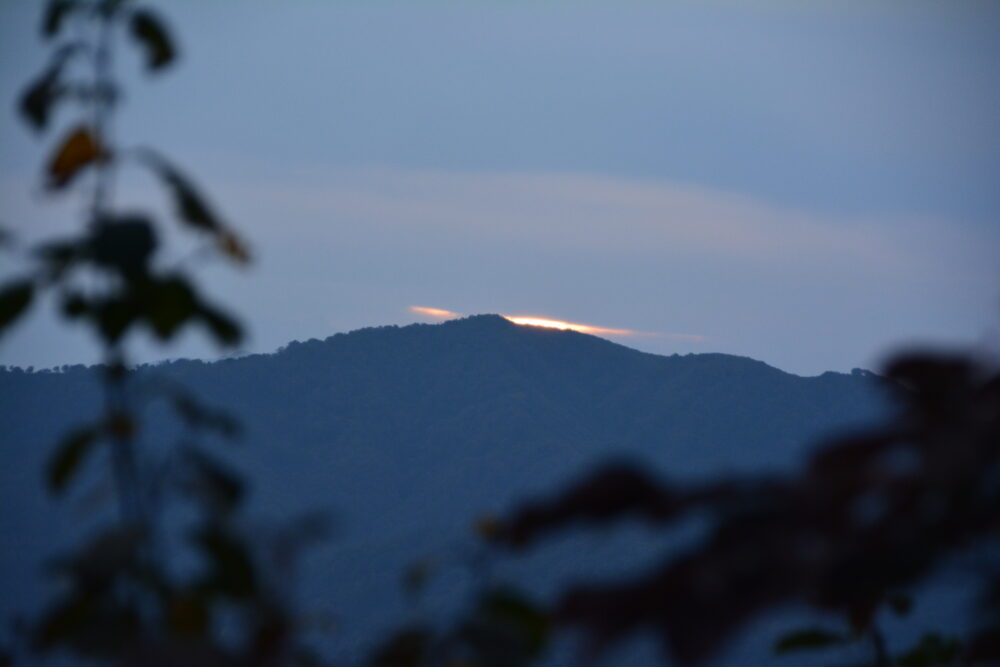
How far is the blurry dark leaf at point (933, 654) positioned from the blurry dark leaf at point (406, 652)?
2316 mm

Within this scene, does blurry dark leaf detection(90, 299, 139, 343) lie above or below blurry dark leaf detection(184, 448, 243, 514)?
above

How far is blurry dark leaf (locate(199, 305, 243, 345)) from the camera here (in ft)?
8.09

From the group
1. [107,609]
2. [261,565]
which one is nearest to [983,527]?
[261,565]

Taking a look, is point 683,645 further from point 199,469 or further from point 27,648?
point 27,648

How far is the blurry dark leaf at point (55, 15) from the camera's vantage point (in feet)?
8.92

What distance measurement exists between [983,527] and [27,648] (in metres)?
2.37

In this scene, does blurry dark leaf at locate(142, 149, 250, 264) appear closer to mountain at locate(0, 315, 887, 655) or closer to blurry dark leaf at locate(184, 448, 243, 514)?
blurry dark leaf at locate(184, 448, 243, 514)

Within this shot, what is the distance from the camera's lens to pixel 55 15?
2.73 metres

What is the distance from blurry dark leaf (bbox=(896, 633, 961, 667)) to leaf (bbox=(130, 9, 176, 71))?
10.5ft

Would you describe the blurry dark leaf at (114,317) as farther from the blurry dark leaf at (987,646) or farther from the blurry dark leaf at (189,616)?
the blurry dark leaf at (987,646)

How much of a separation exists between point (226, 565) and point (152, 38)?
54.2 inches

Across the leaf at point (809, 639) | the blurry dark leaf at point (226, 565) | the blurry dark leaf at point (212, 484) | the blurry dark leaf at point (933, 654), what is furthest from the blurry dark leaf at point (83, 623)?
the blurry dark leaf at point (933, 654)

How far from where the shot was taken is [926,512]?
1702 mm

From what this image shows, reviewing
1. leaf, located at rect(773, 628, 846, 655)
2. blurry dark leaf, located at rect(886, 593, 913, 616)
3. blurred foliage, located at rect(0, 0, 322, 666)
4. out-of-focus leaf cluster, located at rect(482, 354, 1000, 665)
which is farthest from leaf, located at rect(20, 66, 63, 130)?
blurry dark leaf, located at rect(886, 593, 913, 616)
